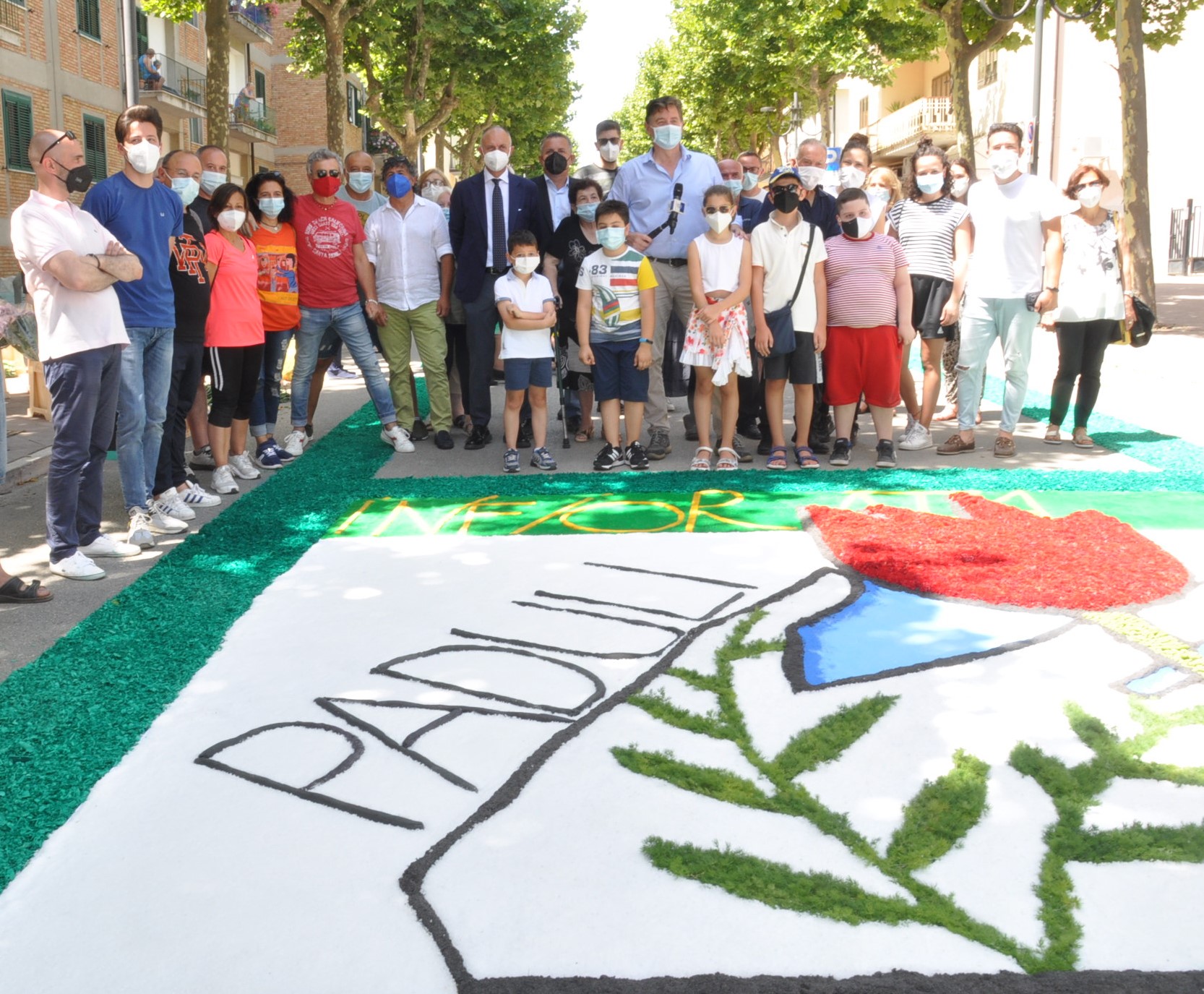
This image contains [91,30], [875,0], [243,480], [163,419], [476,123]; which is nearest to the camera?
[163,419]

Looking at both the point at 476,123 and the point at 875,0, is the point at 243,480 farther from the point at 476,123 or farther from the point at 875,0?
the point at 476,123

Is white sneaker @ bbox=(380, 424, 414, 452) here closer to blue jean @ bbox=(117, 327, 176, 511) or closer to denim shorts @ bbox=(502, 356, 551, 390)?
denim shorts @ bbox=(502, 356, 551, 390)

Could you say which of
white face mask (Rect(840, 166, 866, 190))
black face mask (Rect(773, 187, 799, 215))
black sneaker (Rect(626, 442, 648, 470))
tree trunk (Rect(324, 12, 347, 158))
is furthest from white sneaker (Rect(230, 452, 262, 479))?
tree trunk (Rect(324, 12, 347, 158))

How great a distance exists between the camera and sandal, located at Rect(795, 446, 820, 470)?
8.12m

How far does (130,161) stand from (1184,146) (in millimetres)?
33494

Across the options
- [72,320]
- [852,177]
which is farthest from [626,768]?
[852,177]

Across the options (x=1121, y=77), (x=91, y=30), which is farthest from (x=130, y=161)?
(x=91, y=30)

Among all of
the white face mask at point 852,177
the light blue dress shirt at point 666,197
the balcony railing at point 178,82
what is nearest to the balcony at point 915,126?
the balcony railing at point 178,82

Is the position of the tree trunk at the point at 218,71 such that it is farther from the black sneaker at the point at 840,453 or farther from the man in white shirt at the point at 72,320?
the man in white shirt at the point at 72,320

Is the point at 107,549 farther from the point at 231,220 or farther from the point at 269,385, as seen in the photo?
the point at 269,385

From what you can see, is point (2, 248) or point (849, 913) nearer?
point (849, 913)

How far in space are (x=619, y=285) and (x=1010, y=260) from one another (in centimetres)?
261

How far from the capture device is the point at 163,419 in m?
6.64

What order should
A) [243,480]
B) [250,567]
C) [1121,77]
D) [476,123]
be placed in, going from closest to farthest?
[250,567]
[243,480]
[1121,77]
[476,123]
